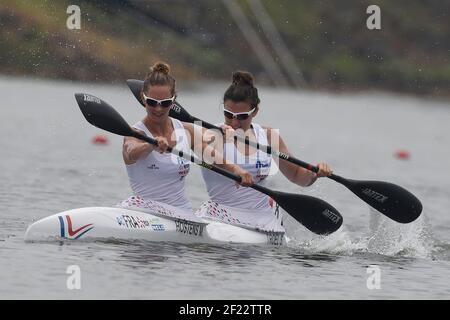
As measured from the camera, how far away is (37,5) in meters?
75.4

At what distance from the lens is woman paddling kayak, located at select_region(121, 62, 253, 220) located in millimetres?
14109

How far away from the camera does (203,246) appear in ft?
49.2

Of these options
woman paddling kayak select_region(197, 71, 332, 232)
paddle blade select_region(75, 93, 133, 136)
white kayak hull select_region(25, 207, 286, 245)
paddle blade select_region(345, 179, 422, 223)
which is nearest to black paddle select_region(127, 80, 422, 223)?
paddle blade select_region(345, 179, 422, 223)

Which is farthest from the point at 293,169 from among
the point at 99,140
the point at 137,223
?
the point at 99,140

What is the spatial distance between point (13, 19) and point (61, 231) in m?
61.3

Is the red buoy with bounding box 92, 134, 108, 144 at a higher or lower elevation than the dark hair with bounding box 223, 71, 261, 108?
higher

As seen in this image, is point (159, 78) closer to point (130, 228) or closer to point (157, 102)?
point (157, 102)

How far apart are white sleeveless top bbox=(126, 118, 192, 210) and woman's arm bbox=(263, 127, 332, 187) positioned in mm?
1444

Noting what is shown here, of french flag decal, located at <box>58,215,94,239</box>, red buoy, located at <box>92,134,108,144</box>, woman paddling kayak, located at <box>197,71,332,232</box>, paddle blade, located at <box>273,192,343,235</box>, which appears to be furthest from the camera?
red buoy, located at <box>92,134,108,144</box>

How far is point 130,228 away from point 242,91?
7.49ft

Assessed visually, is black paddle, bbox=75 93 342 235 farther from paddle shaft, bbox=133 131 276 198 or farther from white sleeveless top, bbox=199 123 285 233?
white sleeveless top, bbox=199 123 285 233

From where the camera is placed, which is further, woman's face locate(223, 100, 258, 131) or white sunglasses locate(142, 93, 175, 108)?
woman's face locate(223, 100, 258, 131)
